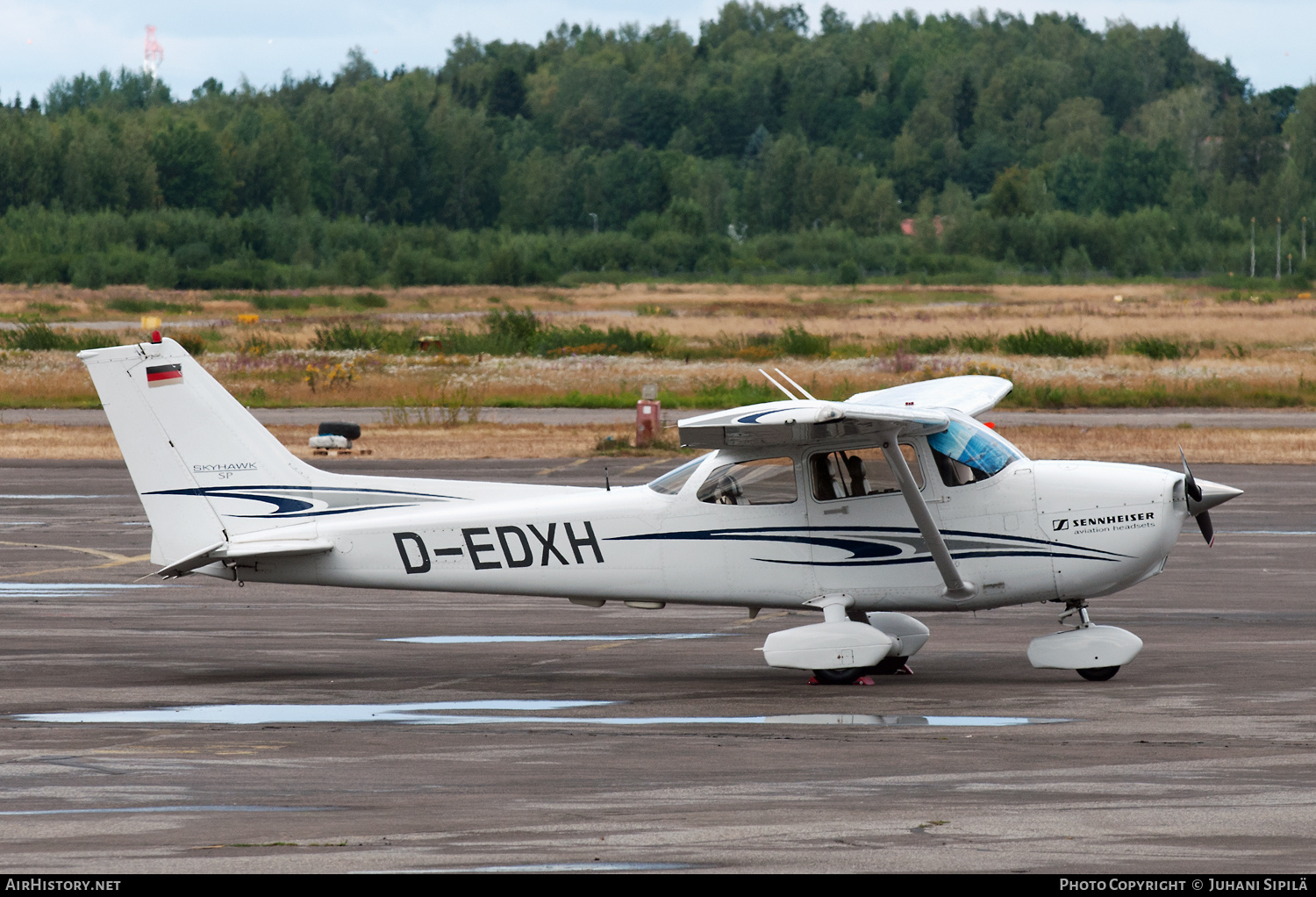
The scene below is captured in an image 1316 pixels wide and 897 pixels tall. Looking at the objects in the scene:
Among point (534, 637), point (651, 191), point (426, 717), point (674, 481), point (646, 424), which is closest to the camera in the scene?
point (426, 717)

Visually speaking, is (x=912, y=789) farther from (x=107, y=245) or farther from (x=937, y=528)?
(x=107, y=245)

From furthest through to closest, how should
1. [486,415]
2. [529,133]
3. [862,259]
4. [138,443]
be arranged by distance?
1. [529,133]
2. [862,259]
3. [486,415]
4. [138,443]

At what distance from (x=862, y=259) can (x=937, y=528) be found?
122m

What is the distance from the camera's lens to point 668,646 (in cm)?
1327

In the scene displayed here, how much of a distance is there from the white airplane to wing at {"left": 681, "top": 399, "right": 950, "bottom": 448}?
46mm

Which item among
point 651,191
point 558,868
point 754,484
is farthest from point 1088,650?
point 651,191

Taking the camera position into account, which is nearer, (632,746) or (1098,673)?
(632,746)

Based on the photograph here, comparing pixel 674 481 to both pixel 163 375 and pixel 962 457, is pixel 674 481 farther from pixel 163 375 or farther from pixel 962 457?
pixel 163 375

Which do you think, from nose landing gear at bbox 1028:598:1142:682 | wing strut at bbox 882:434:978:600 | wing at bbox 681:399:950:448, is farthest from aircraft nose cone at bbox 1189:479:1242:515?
wing at bbox 681:399:950:448

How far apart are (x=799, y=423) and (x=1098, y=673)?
3.22 meters

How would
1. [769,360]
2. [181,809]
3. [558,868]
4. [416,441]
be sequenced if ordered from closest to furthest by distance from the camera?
[558,868] → [181,809] → [416,441] → [769,360]

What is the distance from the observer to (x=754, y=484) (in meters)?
11.5

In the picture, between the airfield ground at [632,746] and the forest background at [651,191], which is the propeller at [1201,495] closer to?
the airfield ground at [632,746]

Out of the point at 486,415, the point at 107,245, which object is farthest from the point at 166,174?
the point at 486,415
